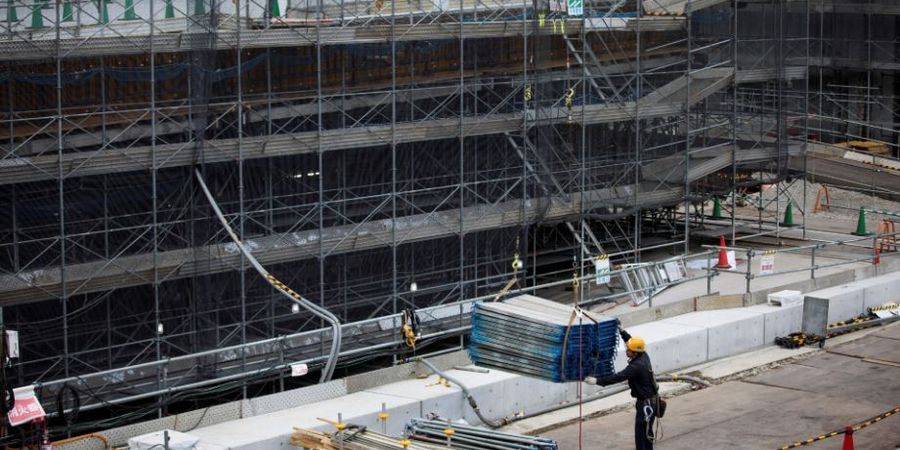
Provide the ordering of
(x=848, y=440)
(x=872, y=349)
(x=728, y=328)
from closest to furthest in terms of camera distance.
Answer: (x=848, y=440)
(x=728, y=328)
(x=872, y=349)

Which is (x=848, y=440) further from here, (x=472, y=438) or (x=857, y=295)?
(x=857, y=295)

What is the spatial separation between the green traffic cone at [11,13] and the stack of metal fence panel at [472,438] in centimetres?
753

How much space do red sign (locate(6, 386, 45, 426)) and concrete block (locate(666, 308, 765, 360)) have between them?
10595 mm

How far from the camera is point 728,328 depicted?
2417 centimetres

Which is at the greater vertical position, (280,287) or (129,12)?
(129,12)

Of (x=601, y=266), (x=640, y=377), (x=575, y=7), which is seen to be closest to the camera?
(x=640, y=377)

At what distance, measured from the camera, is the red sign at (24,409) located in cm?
1727

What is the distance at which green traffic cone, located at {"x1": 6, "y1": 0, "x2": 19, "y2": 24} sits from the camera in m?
19.9

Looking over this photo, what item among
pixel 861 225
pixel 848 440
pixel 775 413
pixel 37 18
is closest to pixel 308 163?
pixel 37 18

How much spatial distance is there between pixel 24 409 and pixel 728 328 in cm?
1132

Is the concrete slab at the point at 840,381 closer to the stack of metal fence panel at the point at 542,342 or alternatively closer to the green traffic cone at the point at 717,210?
the stack of metal fence panel at the point at 542,342

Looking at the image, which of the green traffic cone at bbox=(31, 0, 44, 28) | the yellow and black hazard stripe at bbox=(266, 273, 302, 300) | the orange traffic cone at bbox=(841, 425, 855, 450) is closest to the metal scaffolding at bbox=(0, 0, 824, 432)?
the green traffic cone at bbox=(31, 0, 44, 28)

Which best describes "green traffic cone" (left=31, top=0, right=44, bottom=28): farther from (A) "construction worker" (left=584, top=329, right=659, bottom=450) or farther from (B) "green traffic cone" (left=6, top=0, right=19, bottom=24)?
(A) "construction worker" (left=584, top=329, right=659, bottom=450)

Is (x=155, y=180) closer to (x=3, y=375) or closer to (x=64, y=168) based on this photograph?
(x=64, y=168)
